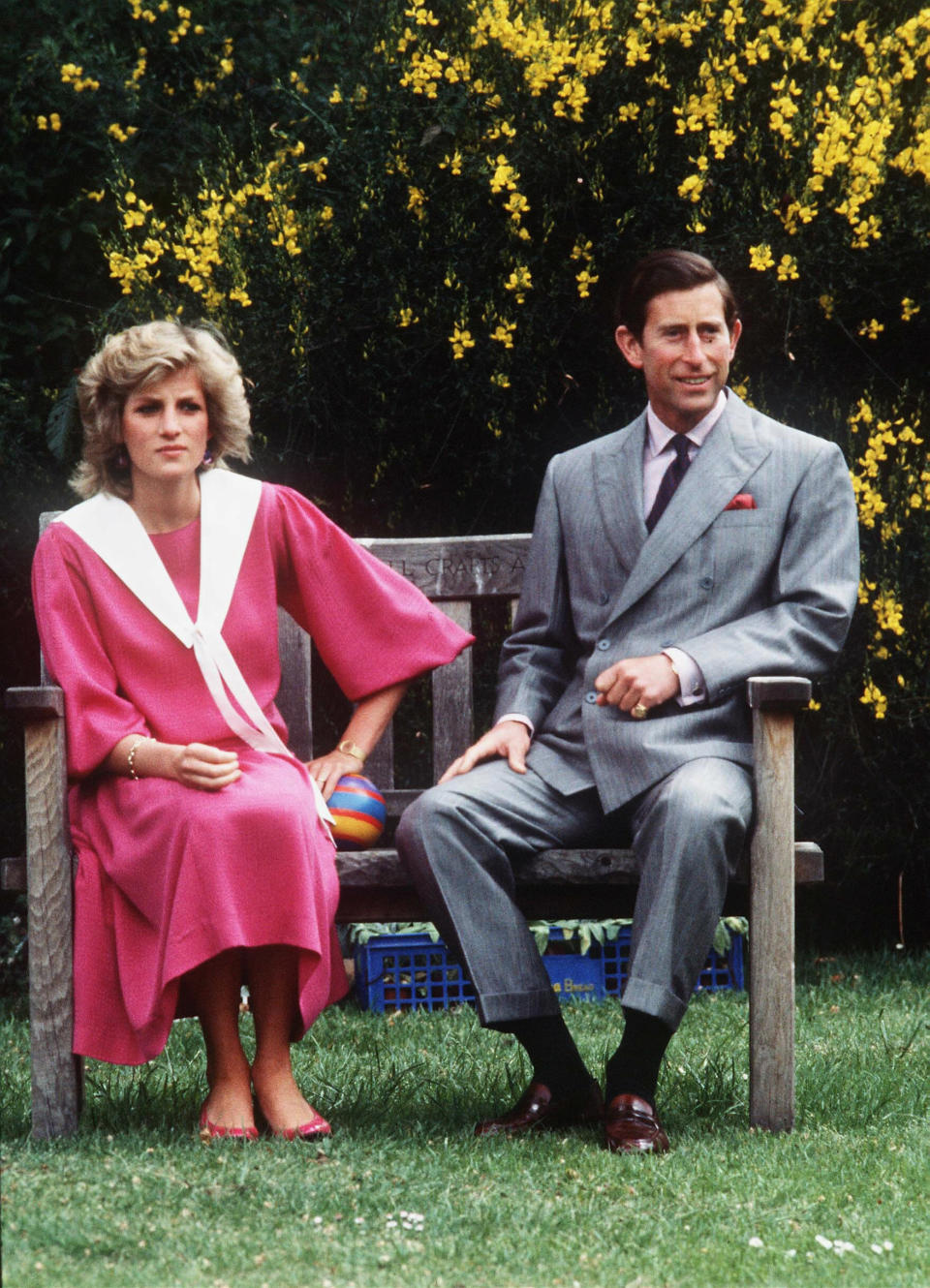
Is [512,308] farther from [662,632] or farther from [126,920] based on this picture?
[126,920]

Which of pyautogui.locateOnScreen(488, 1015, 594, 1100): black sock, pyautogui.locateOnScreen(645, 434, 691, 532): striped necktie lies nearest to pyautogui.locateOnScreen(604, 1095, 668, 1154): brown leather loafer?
pyautogui.locateOnScreen(488, 1015, 594, 1100): black sock

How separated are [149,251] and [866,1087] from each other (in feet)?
9.93

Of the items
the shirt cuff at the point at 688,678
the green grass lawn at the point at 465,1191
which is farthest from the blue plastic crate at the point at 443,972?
the shirt cuff at the point at 688,678

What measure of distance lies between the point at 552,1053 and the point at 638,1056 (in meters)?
0.20

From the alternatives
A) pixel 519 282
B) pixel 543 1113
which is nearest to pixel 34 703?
pixel 543 1113

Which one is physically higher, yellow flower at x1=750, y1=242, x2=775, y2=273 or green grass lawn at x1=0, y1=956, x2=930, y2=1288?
yellow flower at x1=750, y1=242, x2=775, y2=273

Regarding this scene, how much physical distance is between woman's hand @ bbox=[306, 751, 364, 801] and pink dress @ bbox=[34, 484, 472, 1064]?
0.08 meters

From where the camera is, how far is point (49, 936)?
335 centimetres

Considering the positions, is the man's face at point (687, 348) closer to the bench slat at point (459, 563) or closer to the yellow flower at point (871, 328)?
the bench slat at point (459, 563)

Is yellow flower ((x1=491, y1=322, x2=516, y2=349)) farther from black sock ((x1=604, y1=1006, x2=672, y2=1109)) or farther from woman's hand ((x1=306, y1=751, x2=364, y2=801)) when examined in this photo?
black sock ((x1=604, y1=1006, x2=672, y2=1109))

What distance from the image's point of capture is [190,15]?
551 cm

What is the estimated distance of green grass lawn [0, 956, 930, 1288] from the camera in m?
2.58

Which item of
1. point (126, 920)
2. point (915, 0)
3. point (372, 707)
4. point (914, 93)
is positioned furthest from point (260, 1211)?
point (915, 0)

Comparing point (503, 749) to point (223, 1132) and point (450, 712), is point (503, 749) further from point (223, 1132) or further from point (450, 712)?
point (223, 1132)
